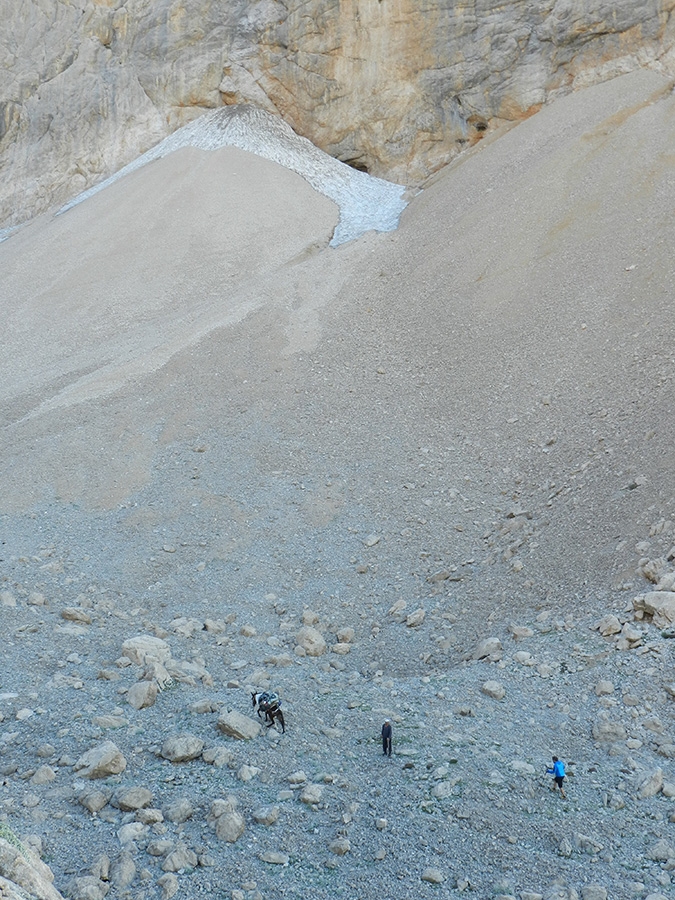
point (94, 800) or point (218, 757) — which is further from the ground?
point (94, 800)

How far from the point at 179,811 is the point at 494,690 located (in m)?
3.04

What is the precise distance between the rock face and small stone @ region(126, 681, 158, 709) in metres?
24.8

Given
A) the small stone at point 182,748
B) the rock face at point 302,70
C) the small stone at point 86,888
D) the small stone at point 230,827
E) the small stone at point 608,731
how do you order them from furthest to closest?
the rock face at point 302,70 → the small stone at point 608,731 → the small stone at point 182,748 → the small stone at point 230,827 → the small stone at point 86,888

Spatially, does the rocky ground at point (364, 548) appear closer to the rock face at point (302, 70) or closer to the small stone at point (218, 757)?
the small stone at point (218, 757)

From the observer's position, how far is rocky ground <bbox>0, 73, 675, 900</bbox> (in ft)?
18.5

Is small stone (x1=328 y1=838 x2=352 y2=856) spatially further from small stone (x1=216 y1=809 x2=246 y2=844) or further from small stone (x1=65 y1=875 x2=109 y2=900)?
small stone (x1=65 y1=875 x2=109 y2=900)

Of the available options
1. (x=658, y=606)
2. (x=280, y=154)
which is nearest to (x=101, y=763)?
(x=658, y=606)

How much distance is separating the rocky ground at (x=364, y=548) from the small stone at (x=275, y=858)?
0.03m

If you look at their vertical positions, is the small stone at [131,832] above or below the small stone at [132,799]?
above

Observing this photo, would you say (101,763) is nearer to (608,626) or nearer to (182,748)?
(182,748)

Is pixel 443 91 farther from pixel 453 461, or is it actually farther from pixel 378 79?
pixel 453 461

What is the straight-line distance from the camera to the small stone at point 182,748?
636 centimetres

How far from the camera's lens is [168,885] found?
5.01 meters

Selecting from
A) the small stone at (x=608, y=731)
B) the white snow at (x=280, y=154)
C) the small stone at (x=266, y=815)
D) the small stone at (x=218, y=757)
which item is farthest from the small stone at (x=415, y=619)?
the white snow at (x=280, y=154)
